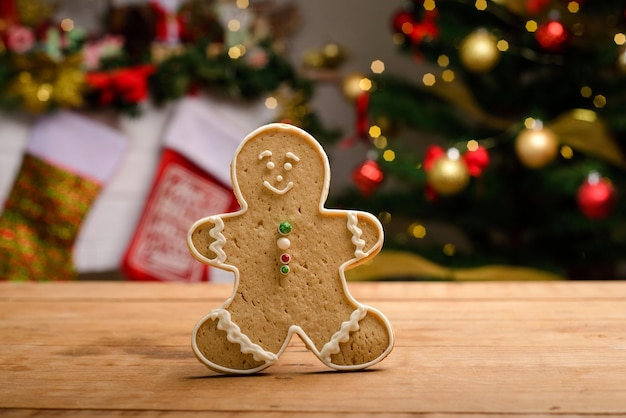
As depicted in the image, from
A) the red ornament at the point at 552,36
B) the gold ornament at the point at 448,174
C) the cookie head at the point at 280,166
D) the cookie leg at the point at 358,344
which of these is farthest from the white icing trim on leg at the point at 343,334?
the red ornament at the point at 552,36

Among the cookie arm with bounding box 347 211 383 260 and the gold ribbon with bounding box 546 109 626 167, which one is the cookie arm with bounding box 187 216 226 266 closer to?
the cookie arm with bounding box 347 211 383 260

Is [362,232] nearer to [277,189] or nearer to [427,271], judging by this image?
[277,189]

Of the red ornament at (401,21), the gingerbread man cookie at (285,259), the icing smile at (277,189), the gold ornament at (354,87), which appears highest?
the red ornament at (401,21)

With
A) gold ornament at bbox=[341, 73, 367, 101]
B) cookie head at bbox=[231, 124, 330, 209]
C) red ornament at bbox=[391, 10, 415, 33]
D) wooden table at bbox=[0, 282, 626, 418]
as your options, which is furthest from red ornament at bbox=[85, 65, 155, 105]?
cookie head at bbox=[231, 124, 330, 209]

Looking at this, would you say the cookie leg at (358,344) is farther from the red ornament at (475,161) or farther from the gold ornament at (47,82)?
the gold ornament at (47,82)

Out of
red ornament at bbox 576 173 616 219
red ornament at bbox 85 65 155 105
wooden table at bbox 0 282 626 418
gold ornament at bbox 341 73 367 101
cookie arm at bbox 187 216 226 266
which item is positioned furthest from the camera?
gold ornament at bbox 341 73 367 101

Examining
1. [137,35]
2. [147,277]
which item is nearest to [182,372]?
[147,277]
